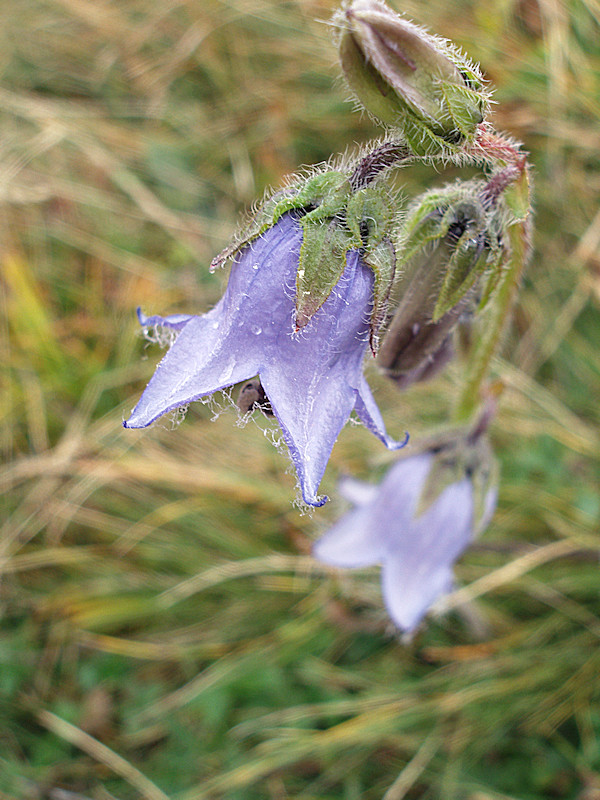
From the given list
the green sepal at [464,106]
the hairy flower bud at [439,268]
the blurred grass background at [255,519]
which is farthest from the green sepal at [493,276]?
the blurred grass background at [255,519]

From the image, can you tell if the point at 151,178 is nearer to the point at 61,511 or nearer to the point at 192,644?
the point at 61,511

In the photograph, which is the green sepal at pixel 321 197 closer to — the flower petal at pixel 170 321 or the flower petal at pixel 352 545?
the flower petal at pixel 170 321

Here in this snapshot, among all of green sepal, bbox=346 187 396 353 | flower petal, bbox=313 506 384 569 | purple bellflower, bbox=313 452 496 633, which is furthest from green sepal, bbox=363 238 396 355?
flower petal, bbox=313 506 384 569

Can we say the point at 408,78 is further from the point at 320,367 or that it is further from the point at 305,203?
the point at 320,367

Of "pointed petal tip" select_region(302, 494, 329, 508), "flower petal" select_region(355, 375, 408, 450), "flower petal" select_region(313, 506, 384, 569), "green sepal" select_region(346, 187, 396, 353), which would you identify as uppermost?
"green sepal" select_region(346, 187, 396, 353)

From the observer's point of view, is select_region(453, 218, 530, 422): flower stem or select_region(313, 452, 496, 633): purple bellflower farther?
select_region(313, 452, 496, 633): purple bellflower

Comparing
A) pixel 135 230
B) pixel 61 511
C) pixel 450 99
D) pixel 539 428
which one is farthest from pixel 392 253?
pixel 135 230

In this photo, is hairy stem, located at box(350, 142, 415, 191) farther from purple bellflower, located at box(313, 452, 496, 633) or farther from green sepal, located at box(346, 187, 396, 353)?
purple bellflower, located at box(313, 452, 496, 633)
